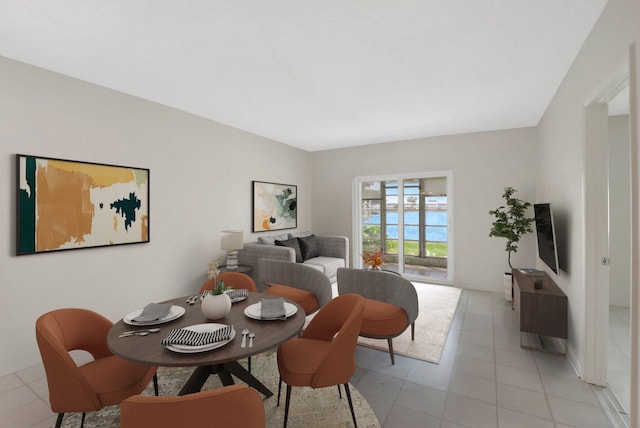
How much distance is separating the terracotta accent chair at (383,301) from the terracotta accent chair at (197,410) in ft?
5.55

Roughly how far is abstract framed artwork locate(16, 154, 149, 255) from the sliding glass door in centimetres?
408

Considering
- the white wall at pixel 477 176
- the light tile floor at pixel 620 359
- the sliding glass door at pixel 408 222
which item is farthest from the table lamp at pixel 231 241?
the light tile floor at pixel 620 359

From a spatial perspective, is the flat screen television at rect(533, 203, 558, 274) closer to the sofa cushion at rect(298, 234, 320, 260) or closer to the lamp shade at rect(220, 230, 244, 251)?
the sofa cushion at rect(298, 234, 320, 260)

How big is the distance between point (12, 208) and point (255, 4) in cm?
265

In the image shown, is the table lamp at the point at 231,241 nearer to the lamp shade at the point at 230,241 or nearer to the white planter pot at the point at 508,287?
the lamp shade at the point at 230,241

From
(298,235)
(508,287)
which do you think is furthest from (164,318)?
(508,287)

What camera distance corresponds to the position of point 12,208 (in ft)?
8.13

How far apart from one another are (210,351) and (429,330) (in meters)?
2.69

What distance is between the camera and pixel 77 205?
2.82 metres

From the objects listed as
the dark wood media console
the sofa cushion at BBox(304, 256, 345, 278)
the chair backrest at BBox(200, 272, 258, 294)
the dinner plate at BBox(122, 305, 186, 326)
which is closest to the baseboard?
the dark wood media console

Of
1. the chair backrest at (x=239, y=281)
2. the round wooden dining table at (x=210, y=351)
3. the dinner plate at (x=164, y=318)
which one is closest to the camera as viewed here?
the round wooden dining table at (x=210, y=351)

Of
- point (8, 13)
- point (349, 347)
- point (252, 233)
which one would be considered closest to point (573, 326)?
point (349, 347)

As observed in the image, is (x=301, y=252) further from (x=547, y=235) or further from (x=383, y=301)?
(x=547, y=235)

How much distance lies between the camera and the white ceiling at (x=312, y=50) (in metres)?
1.90
